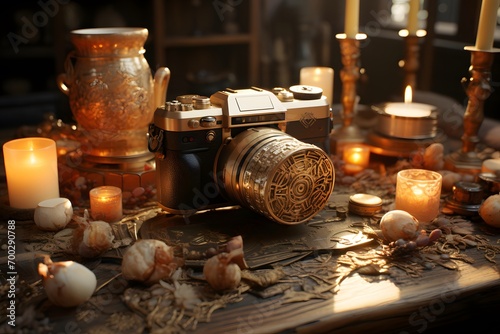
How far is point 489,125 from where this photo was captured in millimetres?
1209

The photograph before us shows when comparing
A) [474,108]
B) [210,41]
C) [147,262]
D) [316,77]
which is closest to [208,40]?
[210,41]

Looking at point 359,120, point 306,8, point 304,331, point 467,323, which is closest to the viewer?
point 304,331

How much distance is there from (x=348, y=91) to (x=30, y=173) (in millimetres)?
622

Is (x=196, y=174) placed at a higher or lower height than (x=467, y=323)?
higher

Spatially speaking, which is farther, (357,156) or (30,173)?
(357,156)

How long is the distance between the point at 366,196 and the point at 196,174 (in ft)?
0.93

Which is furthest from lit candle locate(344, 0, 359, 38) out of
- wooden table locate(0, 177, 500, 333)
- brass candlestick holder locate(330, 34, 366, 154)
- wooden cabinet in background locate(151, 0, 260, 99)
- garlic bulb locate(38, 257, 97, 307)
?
wooden cabinet in background locate(151, 0, 260, 99)

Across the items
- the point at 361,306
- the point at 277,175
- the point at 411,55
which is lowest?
the point at 361,306

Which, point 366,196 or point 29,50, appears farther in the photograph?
point 29,50

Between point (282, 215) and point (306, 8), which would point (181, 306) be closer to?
point (282, 215)

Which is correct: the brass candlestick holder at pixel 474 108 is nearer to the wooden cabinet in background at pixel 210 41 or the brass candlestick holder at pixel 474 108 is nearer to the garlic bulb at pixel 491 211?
the garlic bulb at pixel 491 211

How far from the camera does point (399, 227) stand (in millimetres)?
789

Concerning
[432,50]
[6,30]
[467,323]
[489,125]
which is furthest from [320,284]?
[6,30]

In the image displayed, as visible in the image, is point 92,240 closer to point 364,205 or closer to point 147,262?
point 147,262
